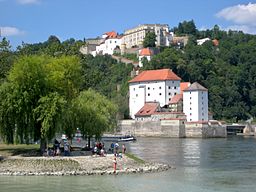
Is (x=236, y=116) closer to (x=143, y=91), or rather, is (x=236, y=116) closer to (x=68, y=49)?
(x=143, y=91)

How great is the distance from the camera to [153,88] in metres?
124

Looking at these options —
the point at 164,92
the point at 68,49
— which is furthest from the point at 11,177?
the point at 164,92

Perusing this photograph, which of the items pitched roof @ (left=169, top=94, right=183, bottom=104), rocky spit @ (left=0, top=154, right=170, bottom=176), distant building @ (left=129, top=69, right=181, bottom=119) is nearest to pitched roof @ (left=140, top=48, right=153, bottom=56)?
distant building @ (left=129, top=69, right=181, bottom=119)

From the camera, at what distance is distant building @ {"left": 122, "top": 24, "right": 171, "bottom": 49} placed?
18850cm

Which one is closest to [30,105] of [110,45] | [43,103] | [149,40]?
[43,103]

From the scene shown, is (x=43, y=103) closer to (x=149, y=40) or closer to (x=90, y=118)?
(x=90, y=118)

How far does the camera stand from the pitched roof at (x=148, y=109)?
115625mm

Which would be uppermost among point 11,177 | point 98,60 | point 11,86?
point 98,60

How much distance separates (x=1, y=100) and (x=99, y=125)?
31.2 ft

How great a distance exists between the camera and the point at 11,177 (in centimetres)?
3425

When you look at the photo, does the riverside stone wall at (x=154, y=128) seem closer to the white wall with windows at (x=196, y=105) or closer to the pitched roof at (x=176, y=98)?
the white wall with windows at (x=196, y=105)

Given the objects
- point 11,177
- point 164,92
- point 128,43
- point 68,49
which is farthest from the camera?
point 128,43

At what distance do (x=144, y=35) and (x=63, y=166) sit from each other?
15491cm

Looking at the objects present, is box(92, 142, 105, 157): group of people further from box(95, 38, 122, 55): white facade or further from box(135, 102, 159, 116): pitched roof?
box(95, 38, 122, 55): white facade
